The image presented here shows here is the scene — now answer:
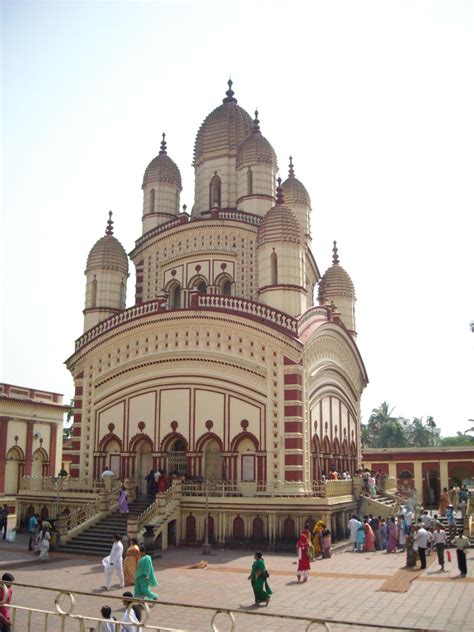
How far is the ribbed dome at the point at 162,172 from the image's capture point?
36906mm

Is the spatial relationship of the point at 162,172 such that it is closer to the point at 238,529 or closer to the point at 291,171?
the point at 291,171

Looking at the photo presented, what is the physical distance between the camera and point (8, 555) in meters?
22.4

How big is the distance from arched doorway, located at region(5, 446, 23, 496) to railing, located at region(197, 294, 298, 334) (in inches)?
666

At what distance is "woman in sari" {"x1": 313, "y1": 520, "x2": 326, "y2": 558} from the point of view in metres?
22.3

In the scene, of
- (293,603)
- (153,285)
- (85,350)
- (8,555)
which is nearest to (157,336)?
(85,350)

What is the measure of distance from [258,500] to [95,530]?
5735mm

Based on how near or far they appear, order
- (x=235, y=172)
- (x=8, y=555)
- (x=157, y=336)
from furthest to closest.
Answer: (x=235, y=172) < (x=157, y=336) < (x=8, y=555)

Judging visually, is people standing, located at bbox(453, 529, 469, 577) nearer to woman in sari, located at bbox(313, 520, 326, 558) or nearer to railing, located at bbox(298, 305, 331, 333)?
woman in sari, located at bbox(313, 520, 326, 558)

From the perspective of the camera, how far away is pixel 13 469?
38344 mm

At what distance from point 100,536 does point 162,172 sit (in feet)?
66.2

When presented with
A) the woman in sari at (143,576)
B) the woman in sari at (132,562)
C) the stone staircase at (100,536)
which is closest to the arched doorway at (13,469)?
the stone staircase at (100,536)

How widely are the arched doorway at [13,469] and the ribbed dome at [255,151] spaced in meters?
19.8

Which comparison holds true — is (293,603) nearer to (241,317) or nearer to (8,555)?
(8,555)

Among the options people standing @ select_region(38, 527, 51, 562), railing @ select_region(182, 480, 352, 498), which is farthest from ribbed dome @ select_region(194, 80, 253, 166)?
people standing @ select_region(38, 527, 51, 562)
